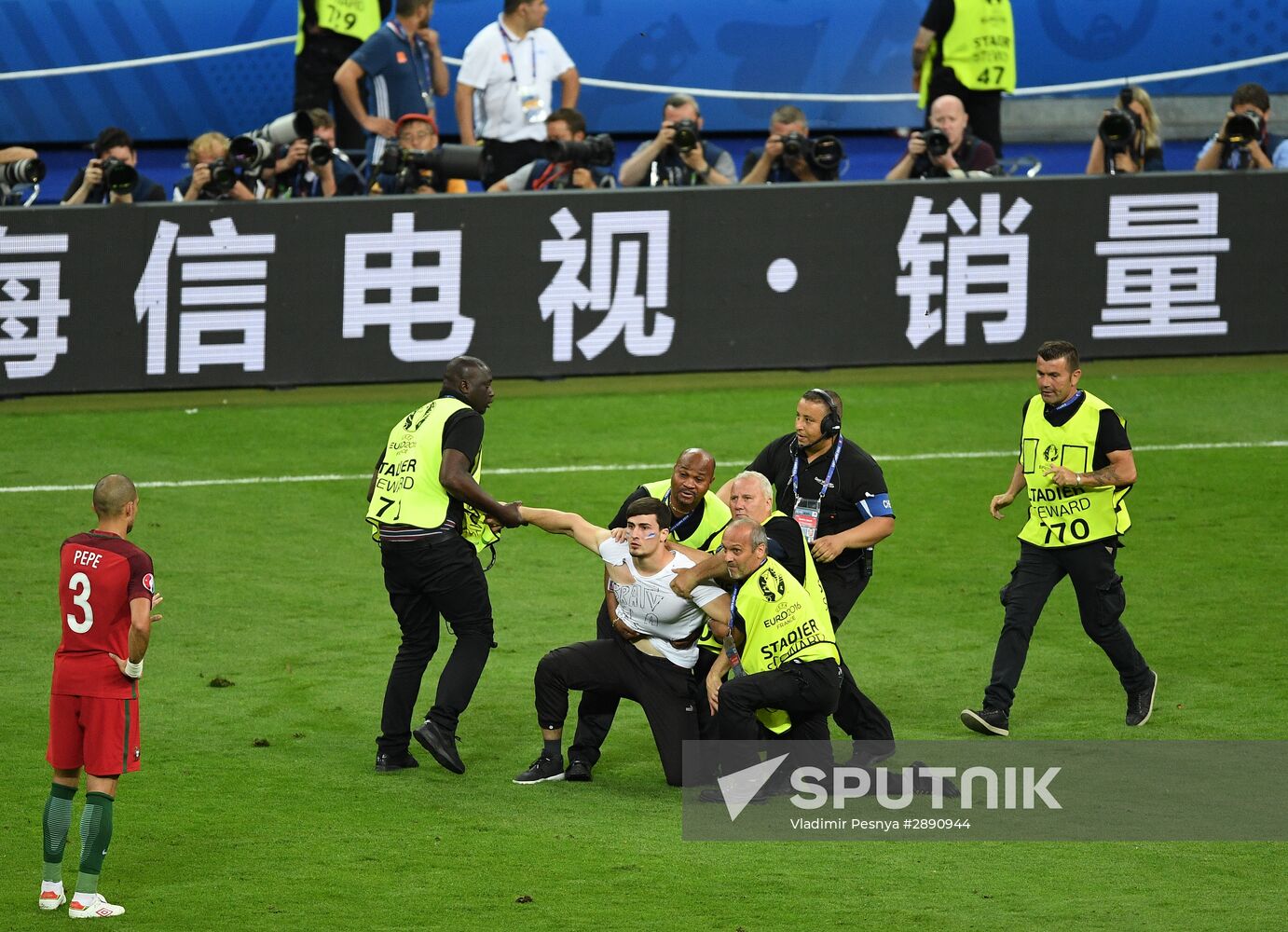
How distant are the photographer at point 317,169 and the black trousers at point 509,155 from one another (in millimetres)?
1397

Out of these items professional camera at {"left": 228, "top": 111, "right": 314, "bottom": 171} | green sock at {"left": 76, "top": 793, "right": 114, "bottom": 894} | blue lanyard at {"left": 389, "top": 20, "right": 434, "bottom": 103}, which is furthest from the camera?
blue lanyard at {"left": 389, "top": 20, "right": 434, "bottom": 103}

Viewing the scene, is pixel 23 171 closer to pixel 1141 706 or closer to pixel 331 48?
pixel 331 48

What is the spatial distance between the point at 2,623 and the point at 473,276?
6.12 m

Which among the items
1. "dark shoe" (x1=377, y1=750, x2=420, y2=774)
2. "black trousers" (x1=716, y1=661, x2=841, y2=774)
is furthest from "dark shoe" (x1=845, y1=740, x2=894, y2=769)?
"dark shoe" (x1=377, y1=750, x2=420, y2=774)

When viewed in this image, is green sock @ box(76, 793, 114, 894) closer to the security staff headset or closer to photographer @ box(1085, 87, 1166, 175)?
the security staff headset

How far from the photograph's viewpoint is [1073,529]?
10.4 m

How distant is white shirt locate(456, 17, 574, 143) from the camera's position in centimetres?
1869

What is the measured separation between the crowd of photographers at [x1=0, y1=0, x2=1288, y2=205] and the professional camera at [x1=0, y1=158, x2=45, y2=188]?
0.02 m

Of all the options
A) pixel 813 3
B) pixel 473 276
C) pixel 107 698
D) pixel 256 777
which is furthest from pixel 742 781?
pixel 813 3

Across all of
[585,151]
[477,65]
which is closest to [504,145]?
[477,65]

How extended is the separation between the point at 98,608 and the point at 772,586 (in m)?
3.15

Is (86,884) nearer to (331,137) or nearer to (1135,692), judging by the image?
(1135,692)

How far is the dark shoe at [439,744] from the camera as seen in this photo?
31.7ft

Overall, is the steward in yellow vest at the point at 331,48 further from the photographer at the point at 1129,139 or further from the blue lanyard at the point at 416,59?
the photographer at the point at 1129,139
